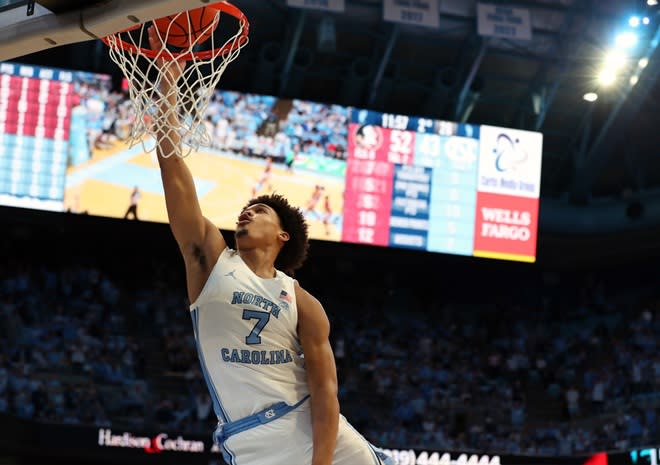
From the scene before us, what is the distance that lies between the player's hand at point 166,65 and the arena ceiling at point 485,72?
488 inches

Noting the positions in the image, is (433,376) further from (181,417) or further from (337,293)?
(181,417)

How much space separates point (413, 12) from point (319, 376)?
1357cm

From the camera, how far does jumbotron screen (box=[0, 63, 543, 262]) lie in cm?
1580

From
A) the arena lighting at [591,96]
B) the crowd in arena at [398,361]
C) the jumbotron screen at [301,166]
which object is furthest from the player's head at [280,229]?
the arena lighting at [591,96]

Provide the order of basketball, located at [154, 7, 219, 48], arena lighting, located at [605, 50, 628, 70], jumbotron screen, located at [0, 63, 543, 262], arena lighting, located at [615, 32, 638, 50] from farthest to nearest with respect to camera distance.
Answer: arena lighting, located at [605, 50, 628, 70] → arena lighting, located at [615, 32, 638, 50] → jumbotron screen, located at [0, 63, 543, 262] → basketball, located at [154, 7, 219, 48]

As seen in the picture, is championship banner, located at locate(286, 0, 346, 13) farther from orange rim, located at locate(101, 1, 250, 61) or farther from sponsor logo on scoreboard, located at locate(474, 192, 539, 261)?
orange rim, located at locate(101, 1, 250, 61)

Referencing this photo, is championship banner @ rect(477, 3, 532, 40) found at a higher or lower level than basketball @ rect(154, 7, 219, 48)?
higher

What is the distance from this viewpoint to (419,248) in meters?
16.6

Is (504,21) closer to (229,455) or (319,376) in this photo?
(319,376)

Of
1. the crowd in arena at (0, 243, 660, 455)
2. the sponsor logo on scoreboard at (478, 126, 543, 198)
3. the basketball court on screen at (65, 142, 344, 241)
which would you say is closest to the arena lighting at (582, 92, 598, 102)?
the sponsor logo on scoreboard at (478, 126, 543, 198)

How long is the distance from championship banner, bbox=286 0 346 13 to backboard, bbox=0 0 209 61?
11.8 m

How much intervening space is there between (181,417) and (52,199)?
3.86 m

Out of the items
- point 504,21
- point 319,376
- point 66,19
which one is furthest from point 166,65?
point 504,21

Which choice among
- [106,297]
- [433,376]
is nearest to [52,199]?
[106,297]
